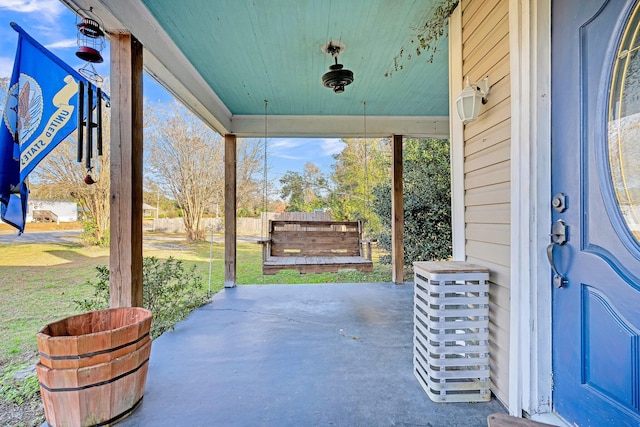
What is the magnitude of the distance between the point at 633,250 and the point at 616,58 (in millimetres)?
702

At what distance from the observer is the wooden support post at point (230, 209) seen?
Result: 4.57 meters

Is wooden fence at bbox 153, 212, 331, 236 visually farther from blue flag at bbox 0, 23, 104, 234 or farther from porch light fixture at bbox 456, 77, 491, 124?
porch light fixture at bbox 456, 77, 491, 124

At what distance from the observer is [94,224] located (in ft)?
14.4

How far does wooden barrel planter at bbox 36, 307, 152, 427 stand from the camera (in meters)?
1.35

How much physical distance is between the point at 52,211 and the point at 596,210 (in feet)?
17.1

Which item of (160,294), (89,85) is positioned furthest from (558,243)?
(160,294)

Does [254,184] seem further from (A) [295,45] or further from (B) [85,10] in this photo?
(B) [85,10]

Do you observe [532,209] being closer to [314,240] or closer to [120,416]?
[120,416]

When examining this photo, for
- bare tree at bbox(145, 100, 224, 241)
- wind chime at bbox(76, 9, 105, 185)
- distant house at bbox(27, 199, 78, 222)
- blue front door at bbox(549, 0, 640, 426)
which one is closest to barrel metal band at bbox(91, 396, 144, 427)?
wind chime at bbox(76, 9, 105, 185)

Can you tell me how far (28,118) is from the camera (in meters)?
1.63

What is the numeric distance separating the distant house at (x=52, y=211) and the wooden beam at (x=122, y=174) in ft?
7.35

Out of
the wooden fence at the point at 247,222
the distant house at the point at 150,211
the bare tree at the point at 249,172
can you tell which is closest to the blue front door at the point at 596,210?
the wooden fence at the point at 247,222

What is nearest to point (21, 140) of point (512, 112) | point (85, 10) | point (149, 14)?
point (85, 10)

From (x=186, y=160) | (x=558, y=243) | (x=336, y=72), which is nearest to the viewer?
(x=558, y=243)
